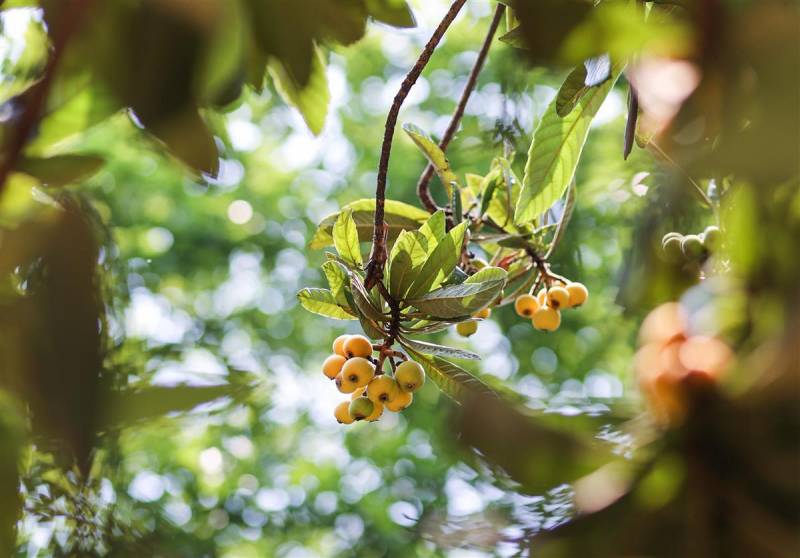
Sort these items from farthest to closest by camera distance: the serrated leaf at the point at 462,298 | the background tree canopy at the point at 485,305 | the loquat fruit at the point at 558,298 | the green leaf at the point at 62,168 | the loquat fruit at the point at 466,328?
1. the loquat fruit at the point at 558,298
2. the loquat fruit at the point at 466,328
3. the serrated leaf at the point at 462,298
4. the green leaf at the point at 62,168
5. the background tree canopy at the point at 485,305

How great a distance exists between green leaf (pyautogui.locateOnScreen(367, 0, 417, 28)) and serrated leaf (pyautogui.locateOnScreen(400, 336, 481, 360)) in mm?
378

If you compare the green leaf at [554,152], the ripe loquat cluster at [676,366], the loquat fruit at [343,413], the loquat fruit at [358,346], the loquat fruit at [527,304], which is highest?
the ripe loquat cluster at [676,366]

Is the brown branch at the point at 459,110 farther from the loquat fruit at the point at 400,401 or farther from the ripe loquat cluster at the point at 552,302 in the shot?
the loquat fruit at the point at 400,401

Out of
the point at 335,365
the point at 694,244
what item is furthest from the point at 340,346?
the point at 694,244

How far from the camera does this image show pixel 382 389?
980 millimetres

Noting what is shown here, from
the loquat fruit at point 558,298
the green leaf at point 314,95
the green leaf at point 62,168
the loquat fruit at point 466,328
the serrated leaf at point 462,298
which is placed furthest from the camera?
the loquat fruit at point 558,298

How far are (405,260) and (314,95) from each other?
0.24m

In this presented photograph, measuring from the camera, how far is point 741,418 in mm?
369

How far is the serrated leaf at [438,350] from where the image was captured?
0.92 meters

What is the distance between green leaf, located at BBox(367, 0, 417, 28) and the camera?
Answer: 102cm

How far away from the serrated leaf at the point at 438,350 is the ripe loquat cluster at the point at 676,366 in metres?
0.44

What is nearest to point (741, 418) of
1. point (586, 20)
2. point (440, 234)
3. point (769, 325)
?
point (769, 325)

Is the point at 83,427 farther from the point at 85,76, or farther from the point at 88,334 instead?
the point at 85,76

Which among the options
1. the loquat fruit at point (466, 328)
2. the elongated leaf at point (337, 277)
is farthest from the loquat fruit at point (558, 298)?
the elongated leaf at point (337, 277)
